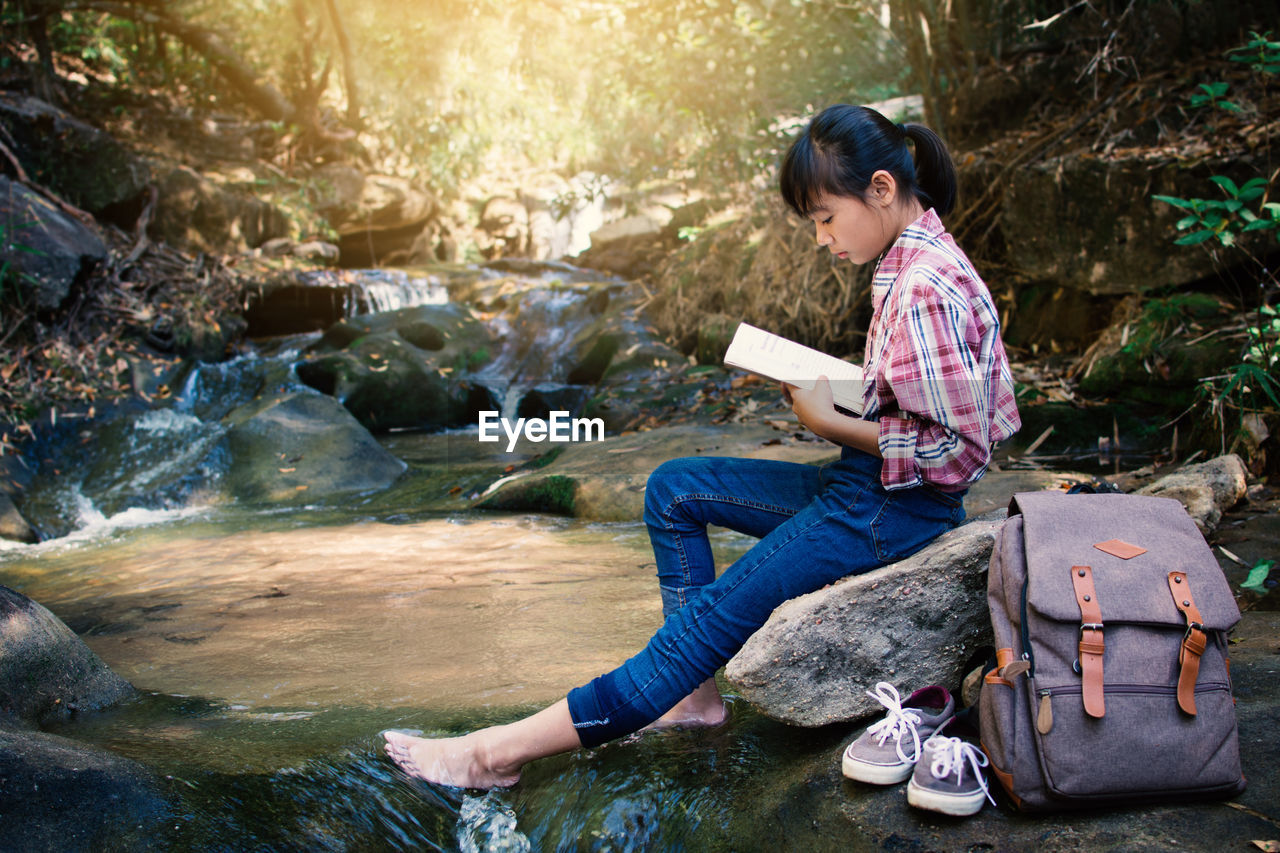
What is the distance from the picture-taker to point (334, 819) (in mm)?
1893

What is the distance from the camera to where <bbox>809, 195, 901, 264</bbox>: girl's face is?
206 centimetres

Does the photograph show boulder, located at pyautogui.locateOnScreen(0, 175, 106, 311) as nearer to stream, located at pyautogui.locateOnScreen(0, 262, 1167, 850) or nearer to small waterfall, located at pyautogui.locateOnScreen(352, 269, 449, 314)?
stream, located at pyautogui.locateOnScreen(0, 262, 1167, 850)

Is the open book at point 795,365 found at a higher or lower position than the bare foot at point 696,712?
higher

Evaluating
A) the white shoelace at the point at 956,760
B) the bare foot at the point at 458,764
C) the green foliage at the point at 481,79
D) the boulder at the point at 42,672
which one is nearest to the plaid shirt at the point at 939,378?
the white shoelace at the point at 956,760

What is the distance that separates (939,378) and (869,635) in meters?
0.61

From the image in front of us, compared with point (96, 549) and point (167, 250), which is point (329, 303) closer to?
point (167, 250)

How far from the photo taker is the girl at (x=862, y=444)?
1870 millimetres

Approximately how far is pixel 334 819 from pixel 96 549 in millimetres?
3814

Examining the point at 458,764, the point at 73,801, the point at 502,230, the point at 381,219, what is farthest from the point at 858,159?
the point at 502,230

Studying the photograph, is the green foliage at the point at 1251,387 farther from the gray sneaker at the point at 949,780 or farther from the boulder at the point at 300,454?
the boulder at the point at 300,454

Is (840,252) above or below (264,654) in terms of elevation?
above

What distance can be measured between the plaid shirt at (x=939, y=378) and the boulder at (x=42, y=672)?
2.11 m

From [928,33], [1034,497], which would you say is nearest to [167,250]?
[928,33]

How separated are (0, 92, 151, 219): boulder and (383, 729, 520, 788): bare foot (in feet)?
33.0
